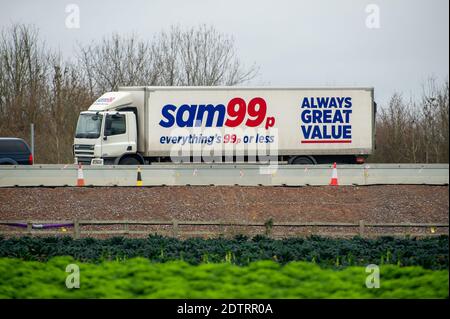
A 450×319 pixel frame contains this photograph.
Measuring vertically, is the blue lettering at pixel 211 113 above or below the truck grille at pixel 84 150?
above

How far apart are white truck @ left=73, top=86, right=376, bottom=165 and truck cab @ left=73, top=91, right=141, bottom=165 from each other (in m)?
0.30

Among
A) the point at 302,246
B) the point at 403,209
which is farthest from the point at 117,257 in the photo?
the point at 403,209

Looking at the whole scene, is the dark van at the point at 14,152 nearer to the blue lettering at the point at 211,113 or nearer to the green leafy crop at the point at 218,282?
the blue lettering at the point at 211,113

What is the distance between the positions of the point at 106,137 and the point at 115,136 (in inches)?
15.7

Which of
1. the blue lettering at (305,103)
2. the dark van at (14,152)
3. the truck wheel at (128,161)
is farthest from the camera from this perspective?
the blue lettering at (305,103)

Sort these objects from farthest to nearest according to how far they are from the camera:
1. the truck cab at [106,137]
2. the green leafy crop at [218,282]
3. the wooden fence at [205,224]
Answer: the truck cab at [106,137] → the wooden fence at [205,224] → the green leafy crop at [218,282]

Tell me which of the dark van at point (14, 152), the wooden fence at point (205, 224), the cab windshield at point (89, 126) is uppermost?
the cab windshield at point (89, 126)

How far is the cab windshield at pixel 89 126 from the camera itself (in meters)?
32.8

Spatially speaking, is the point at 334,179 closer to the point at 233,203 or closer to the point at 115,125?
the point at 233,203

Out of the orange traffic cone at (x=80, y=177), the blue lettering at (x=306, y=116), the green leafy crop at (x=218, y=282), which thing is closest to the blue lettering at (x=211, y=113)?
the blue lettering at (x=306, y=116)

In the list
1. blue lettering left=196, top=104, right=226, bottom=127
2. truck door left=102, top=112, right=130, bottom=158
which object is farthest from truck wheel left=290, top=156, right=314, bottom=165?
truck door left=102, top=112, right=130, bottom=158

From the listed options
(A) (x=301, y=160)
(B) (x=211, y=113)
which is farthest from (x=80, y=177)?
(A) (x=301, y=160)

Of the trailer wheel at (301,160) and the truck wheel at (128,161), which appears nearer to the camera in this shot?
the truck wheel at (128,161)

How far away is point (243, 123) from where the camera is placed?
1345 inches
